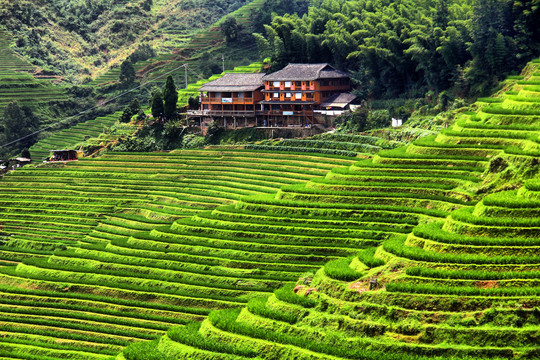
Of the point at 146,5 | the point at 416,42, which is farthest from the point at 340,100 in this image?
the point at 146,5

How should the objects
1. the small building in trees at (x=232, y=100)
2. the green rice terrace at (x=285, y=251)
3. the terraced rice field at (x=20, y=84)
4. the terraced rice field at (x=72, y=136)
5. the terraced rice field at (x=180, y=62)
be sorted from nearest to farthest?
the green rice terrace at (x=285, y=251) < the small building in trees at (x=232, y=100) < the terraced rice field at (x=72, y=136) < the terraced rice field at (x=20, y=84) < the terraced rice field at (x=180, y=62)

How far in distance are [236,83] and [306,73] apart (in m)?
7.68

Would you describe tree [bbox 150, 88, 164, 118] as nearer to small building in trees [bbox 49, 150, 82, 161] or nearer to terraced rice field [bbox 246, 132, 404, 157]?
small building in trees [bbox 49, 150, 82, 161]

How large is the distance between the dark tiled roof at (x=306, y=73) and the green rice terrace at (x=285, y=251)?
396 inches

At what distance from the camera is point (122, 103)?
112m

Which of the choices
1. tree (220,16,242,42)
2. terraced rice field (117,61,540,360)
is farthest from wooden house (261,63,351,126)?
tree (220,16,242,42)

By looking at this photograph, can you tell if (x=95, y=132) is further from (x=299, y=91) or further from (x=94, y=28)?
(x=94, y=28)

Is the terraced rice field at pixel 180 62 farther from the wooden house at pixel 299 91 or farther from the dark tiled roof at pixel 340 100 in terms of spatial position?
the dark tiled roof at pixel 340 100

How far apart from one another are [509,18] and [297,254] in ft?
108

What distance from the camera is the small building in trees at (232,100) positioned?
8756cm

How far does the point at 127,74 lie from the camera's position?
116 m

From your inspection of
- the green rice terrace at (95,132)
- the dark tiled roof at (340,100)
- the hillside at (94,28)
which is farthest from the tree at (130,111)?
the hillside at (94,28)

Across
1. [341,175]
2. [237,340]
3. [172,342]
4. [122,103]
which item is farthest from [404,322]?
[122,103]

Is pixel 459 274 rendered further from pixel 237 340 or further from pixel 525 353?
pixel 237 340
